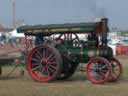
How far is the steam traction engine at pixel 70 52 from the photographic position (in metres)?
14.6

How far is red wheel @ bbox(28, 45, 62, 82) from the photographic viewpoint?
14.9m

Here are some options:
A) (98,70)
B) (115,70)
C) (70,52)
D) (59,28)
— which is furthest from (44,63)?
(115,70)

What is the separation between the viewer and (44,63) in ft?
49.9

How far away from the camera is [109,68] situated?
560 inches

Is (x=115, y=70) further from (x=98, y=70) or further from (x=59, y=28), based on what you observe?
(x=59, y=28)

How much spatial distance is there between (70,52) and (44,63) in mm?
898

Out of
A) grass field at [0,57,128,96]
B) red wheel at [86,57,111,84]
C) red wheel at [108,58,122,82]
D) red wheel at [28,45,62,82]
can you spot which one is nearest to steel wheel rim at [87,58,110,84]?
red wheel at [86,57,111,84]

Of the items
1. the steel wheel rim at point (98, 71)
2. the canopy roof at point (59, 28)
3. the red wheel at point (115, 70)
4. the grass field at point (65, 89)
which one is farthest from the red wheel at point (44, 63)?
the red wheel at point (115, 70)

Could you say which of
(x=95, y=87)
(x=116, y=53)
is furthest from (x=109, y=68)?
(x=116, y=53)

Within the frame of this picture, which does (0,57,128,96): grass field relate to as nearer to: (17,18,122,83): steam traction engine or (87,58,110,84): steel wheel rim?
(87,58,110,84): steel wheel rim

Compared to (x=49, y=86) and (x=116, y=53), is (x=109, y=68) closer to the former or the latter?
(x=49, y=86)

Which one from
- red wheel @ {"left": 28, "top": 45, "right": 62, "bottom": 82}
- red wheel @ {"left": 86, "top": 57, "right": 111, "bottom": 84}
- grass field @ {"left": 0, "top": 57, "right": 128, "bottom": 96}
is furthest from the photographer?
red wheel @ {"left": 28, "top": 45, "right": 62, "bottom": 82}

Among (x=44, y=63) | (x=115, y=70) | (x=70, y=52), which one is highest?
(x=70, y=52)

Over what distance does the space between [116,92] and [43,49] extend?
3.68 meters
